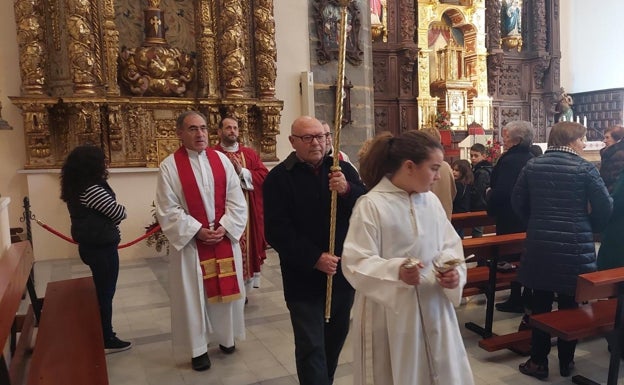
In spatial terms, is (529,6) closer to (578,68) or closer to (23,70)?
(578,68)

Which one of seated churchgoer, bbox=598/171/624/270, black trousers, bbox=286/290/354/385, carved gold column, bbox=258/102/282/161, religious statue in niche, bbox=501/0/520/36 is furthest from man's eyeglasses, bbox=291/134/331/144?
religious statue in niche, bbox=501/0/520/36

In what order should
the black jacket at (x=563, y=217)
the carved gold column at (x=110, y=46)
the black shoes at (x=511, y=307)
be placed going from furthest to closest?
the carved gold column at (x=110, y=46), the black shoes at (x=511, y=307), the black jacket at (x=563, y=217)

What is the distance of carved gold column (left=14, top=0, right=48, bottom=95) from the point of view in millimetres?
7121

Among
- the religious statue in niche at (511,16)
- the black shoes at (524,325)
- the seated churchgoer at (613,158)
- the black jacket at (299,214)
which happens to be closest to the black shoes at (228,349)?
the black jacket at (299,214)

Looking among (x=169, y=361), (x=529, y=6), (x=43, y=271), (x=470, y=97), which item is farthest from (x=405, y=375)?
(x=529, y=6)

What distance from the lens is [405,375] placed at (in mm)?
2082

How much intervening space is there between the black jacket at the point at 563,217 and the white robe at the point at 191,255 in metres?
2.11

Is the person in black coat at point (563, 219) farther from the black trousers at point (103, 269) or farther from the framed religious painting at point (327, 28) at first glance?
the framed religious painting at point (327, 28)

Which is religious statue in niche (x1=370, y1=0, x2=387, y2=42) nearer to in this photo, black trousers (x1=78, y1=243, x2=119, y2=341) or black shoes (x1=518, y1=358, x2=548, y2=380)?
black trousers (x1=78, y1=243, x2=119, y2=341)

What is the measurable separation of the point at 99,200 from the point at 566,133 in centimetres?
331

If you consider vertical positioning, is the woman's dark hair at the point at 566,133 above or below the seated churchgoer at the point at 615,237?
above

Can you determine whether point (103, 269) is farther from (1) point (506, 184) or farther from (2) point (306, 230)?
(1) point (506, 184)

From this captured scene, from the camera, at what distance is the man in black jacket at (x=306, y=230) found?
2.58 m

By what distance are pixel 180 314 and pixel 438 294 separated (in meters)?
2.22
